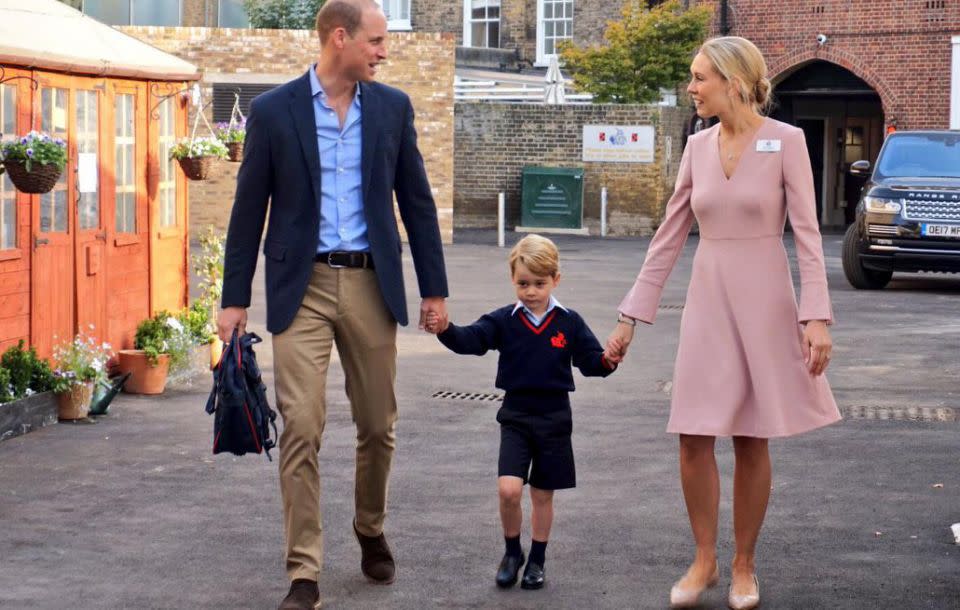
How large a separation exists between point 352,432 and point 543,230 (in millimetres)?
24035

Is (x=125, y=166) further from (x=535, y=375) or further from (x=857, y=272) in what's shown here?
(x=857, y=272)

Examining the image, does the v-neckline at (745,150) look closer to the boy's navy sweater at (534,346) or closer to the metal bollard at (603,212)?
the boy's navy sweater at (534,346)

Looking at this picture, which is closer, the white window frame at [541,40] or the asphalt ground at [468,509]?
the asphalt ground at [468,509]

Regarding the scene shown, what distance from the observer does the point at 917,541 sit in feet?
22.9

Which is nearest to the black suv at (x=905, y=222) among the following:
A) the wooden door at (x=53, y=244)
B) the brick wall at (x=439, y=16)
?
the wooden door at (x=53, y=244)

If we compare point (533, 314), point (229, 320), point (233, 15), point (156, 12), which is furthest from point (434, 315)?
point (233, 15)

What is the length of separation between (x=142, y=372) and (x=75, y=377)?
4.23 ft

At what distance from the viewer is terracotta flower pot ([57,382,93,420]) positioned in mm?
10109

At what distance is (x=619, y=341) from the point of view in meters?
5.97

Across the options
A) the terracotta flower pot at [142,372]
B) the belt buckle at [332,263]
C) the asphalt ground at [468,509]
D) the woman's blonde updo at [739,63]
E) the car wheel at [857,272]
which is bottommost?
the asphalt ground at [468,509]

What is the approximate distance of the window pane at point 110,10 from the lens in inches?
1427

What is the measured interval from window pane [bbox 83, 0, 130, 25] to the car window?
20.7 metres

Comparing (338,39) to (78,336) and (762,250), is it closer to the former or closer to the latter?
(762,250)

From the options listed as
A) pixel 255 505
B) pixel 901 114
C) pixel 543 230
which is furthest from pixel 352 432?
pixel 901 114
